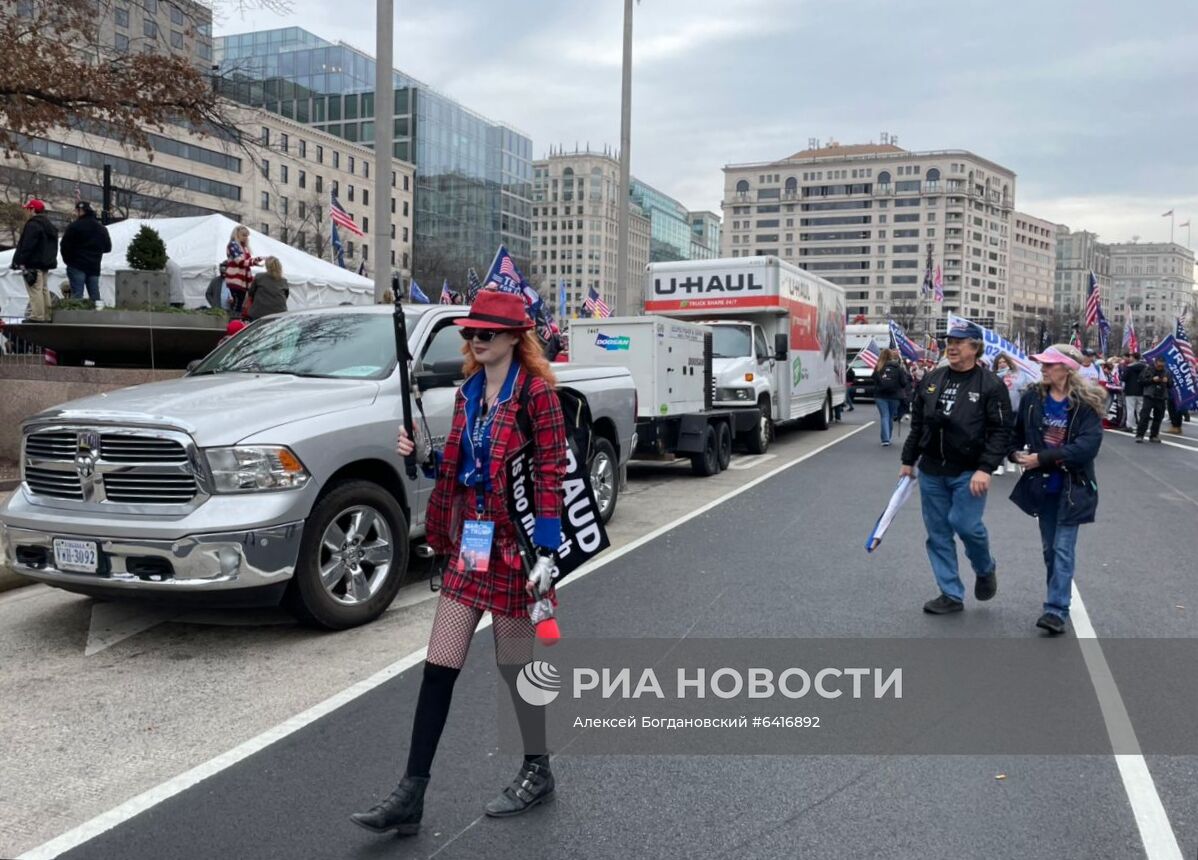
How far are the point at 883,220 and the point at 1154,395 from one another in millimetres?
162289

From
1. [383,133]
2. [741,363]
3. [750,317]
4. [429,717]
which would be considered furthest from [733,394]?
[429,717]

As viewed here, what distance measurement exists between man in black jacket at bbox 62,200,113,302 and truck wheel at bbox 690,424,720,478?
26.0ft

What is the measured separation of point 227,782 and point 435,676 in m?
1.09

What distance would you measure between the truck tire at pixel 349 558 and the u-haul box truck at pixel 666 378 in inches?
247

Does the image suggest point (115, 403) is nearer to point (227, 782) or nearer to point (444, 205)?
point (227, 782)

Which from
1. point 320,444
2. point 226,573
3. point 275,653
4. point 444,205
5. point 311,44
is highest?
point 311,44

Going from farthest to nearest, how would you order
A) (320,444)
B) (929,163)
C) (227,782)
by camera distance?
1. (929,163)
2. (320,444)
3. (227,782)

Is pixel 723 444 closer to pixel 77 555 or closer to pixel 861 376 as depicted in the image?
pixel 77 555

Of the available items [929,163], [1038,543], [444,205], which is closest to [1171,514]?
[1038,543]

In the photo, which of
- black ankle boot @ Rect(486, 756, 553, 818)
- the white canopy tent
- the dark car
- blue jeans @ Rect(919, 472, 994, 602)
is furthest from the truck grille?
the dark car

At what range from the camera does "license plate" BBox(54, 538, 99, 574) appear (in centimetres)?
529

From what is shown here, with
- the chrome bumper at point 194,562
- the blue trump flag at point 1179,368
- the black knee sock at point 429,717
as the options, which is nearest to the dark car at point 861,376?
the blue trump flag at point 1179,368

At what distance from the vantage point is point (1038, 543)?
896 cm

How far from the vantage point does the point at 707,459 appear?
44.7 ft
